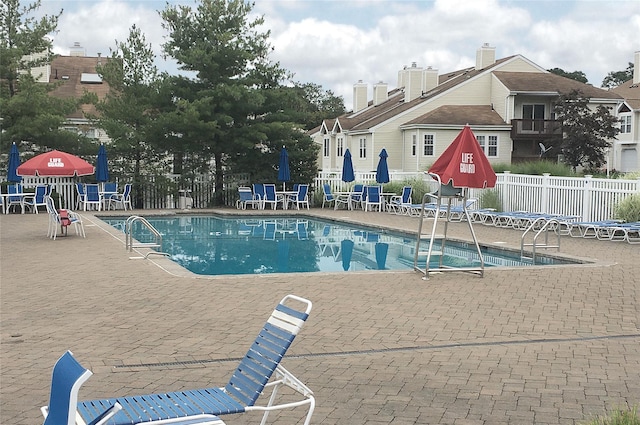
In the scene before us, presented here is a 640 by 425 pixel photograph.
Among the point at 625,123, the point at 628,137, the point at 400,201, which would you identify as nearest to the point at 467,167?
the point at 400,201

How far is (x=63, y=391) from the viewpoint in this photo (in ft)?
10.5

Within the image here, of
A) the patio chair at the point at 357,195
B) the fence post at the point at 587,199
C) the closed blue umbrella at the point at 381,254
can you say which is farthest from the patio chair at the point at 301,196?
the fence post at the point at 587,199

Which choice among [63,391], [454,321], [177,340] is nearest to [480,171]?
[454,321]

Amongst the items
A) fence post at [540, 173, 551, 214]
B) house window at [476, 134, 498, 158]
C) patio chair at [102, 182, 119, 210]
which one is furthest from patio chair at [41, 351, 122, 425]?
house window at [476, 134, 498, 158]

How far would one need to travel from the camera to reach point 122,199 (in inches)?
1054

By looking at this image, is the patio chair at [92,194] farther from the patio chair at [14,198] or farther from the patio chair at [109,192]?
the patio chair at [14,198]

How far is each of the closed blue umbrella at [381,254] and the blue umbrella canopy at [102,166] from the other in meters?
12.1

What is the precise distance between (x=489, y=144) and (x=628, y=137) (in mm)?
9027

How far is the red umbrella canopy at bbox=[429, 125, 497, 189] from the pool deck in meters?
1.42

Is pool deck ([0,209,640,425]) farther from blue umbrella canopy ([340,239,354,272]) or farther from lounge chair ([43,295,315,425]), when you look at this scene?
blue umbrella canopy ([340,239,354,272])

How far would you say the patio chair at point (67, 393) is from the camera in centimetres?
309

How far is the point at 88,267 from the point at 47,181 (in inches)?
577

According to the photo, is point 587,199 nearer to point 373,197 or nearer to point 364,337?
point 373,197

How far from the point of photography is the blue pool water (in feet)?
46.7
